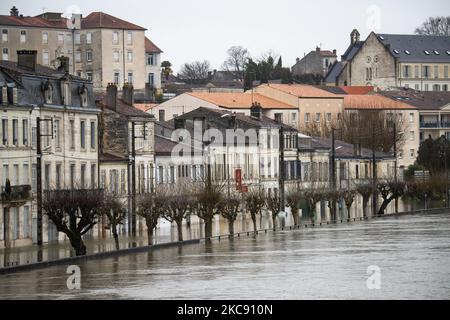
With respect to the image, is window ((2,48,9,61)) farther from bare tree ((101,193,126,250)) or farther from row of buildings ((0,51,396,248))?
bare tree ((101,193,126,250))

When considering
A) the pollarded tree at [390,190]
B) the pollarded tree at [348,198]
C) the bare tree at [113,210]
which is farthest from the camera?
the pollarded tree at [390,190]

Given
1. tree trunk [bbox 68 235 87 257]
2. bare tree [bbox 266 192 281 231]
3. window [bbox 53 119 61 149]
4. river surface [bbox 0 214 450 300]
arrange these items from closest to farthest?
river surface [bbox 0 214 450 300] < tree trunk [bbox 68 235 87 257] < window [bbox 53 119 61 149] < bare tree [bbox 266 192 281 231]

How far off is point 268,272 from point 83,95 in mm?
32638

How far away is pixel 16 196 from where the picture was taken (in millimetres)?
94625

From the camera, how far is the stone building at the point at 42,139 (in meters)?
95.1

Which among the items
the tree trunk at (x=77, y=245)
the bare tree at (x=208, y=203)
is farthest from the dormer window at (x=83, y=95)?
the tree trunk at (x=77, y=245)

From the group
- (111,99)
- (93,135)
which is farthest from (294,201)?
(93,135)

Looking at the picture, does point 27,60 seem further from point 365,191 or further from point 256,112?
point 256,112

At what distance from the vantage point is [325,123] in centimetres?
18975

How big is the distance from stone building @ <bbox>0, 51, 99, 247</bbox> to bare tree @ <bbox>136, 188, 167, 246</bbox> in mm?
3072

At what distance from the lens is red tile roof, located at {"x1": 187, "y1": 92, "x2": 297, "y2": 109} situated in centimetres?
16754

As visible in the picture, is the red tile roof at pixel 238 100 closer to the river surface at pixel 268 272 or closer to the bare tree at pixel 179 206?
the river surface at pixel 268 272

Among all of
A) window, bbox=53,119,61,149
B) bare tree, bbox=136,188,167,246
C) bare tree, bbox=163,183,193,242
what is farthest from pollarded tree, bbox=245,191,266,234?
window, bbox=53,119,61,149
